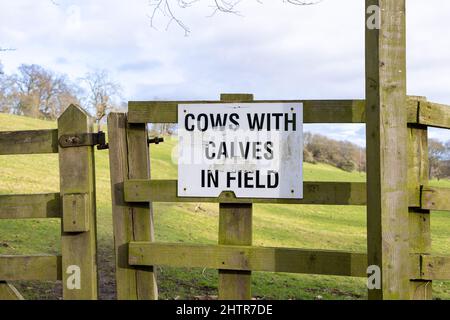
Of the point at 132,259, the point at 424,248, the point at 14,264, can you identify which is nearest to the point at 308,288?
the point at 424,248

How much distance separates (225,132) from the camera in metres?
4.17

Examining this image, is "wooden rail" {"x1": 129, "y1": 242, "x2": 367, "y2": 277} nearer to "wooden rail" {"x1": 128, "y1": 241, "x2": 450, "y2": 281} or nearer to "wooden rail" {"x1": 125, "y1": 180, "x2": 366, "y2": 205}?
"wooden rail" {"x1": 128, "y1": 241, "x2": 450, "y2": 281}

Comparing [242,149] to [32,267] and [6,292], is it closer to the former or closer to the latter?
[32,267]

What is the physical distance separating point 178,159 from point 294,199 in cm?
102

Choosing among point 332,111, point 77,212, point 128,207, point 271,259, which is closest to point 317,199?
point 271,259

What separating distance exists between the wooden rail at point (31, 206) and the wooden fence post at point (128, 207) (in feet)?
1.82

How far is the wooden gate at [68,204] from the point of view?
4.40 m

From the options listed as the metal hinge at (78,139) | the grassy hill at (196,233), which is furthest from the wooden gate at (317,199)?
the grassy hill at (196,233)

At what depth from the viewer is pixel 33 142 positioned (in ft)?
14.7

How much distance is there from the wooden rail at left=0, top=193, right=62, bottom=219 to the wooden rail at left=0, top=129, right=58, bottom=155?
1.32ft

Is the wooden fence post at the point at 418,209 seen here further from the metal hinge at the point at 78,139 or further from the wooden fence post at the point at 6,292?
the wooden fence post at the point at 6,292

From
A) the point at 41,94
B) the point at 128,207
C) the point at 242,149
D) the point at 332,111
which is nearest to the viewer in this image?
the point at 332,111

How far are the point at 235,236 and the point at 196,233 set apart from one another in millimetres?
8097

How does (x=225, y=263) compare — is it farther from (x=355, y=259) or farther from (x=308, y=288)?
(x=308, y=288)
